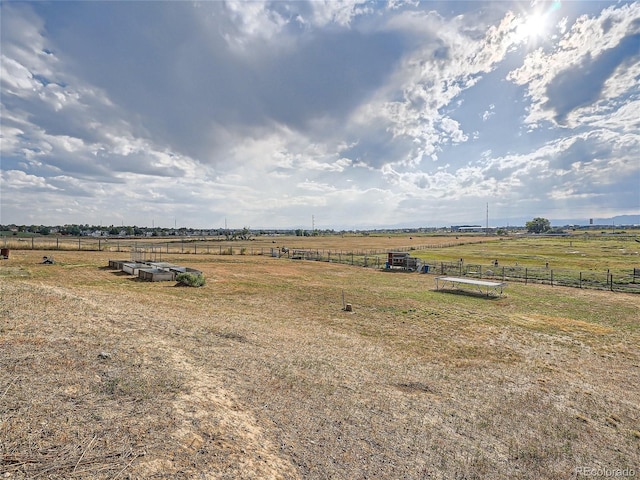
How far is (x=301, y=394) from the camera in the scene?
22.9ft

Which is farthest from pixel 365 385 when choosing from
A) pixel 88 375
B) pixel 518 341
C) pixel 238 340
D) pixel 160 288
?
pixel 160 288

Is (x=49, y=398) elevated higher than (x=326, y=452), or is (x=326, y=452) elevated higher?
(x=49, y=398)

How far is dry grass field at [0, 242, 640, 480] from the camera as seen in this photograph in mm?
4738

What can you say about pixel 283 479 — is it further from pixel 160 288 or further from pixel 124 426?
pixel 160 288

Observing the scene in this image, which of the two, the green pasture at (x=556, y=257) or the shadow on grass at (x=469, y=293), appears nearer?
the shadow on grass at (x=469, y=293)

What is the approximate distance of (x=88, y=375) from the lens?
6.64 m

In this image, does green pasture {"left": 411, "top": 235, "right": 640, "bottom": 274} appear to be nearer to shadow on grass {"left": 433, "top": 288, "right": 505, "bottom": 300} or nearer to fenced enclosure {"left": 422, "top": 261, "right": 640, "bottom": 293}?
fenced enclosure {"left": 422, "top": 261, "right": 640, "bottom": 293}

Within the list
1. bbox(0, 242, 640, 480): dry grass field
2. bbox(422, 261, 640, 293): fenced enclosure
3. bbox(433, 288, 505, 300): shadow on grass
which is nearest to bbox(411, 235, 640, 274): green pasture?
bbox(422, 261, 640, 293): fenced enclosure

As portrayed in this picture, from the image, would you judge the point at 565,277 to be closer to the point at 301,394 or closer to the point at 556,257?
the point at 556,257

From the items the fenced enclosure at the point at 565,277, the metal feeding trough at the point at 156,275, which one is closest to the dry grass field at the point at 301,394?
the metal feeding trough at the point at 156,275

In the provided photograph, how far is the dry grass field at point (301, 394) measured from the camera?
474cm

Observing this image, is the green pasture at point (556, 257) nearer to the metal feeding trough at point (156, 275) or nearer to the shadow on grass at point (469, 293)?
the shadow on grass at point (469, 293)

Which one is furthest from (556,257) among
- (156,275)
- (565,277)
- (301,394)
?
(301,394)

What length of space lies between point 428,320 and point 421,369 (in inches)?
235
